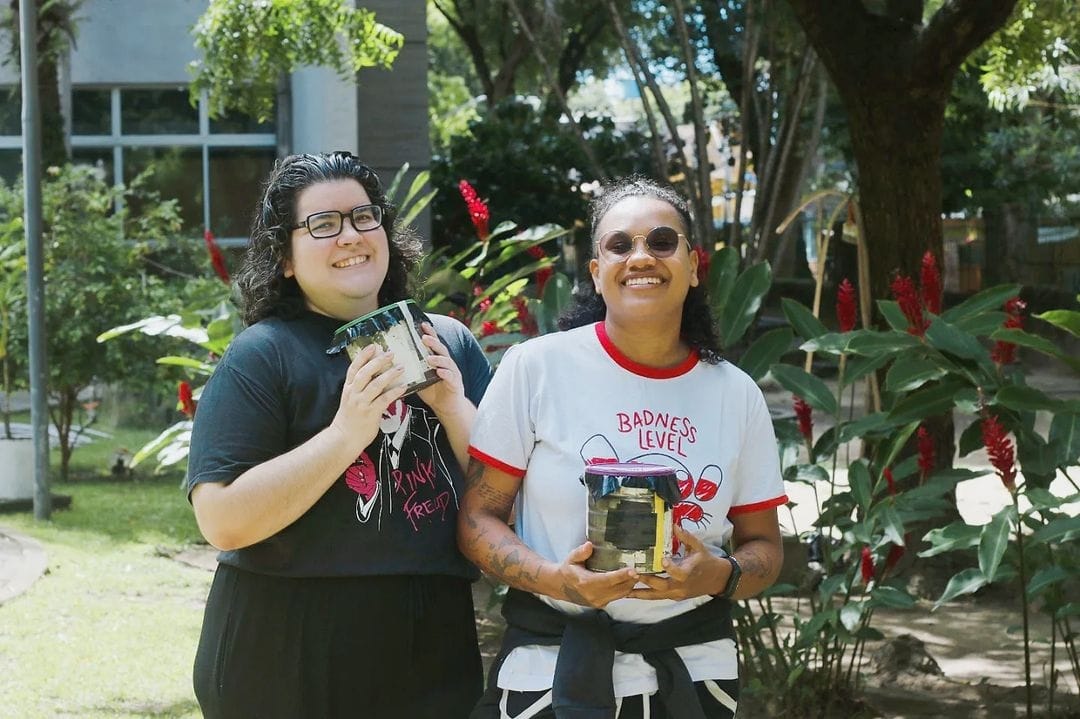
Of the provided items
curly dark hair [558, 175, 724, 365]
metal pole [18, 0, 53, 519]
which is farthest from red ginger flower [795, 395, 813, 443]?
metal pole [18, 0, 53, 519]

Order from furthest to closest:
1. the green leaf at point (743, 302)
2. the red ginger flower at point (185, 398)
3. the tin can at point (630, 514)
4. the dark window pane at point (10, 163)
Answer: the dark window pane at point (10, 163) → the red ginger flower at point (185, 398) → the green leaf at point (743, 302) → the tin can at point (630, 514)

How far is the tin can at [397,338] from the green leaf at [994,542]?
190cm

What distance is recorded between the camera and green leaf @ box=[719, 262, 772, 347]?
188 inches

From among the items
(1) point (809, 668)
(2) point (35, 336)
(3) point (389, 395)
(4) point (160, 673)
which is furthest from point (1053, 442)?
(2) point (35, 336)

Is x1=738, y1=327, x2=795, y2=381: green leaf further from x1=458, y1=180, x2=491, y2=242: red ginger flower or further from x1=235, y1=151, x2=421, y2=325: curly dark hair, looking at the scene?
x1=235, y1=151, x2=421, y2=325: curly dark hair

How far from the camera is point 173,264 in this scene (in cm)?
1485

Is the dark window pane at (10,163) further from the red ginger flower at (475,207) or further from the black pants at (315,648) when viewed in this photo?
the black pants at (315,648)

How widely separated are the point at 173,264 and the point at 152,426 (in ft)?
5.68

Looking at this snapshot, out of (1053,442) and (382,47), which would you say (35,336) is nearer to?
(382,47)

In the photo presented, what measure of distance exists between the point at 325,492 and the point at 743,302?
2.49m

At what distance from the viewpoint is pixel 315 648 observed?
264 centimetres

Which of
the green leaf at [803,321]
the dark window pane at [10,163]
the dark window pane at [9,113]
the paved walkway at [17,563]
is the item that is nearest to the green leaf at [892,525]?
the green leaf at [803,321]

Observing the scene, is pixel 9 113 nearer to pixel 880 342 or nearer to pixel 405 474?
pixel 880 342

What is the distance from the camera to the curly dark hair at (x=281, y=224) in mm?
2723
